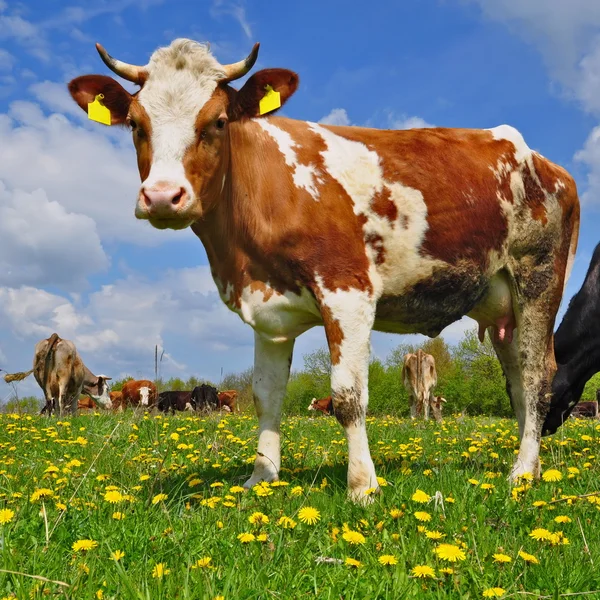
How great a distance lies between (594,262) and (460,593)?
319 inches

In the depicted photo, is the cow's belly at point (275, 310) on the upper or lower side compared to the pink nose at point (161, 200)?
lower

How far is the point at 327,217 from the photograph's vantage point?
551 cm

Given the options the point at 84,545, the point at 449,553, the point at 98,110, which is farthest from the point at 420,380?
the point at 84,545

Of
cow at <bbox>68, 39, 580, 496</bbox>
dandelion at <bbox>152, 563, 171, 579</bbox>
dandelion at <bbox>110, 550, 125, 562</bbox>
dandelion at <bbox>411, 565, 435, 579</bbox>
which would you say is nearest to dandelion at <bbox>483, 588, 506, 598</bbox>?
dandelion at <bbox>411, 565, 435, 579</bbox>

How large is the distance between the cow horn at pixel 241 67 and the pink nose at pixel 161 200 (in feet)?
4.40

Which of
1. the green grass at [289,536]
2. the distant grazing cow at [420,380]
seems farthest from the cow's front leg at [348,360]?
the distant grazing cow at [420,380]

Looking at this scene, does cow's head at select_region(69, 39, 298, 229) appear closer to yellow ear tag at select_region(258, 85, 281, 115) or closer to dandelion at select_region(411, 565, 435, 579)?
yellow ear tag at select_region(258, 85, 281, 115)

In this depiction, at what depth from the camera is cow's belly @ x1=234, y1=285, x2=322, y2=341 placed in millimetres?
5570

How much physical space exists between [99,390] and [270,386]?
973 inches

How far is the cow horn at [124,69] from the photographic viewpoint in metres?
5.34

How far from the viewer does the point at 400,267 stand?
19.1 feet

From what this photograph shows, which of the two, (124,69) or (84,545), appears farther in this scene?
(124,69)

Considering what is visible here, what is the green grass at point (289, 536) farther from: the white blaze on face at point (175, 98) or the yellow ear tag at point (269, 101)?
the yellow ear tag at point (269, 101)

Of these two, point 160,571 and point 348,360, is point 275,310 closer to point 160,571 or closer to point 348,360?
point 348,360
